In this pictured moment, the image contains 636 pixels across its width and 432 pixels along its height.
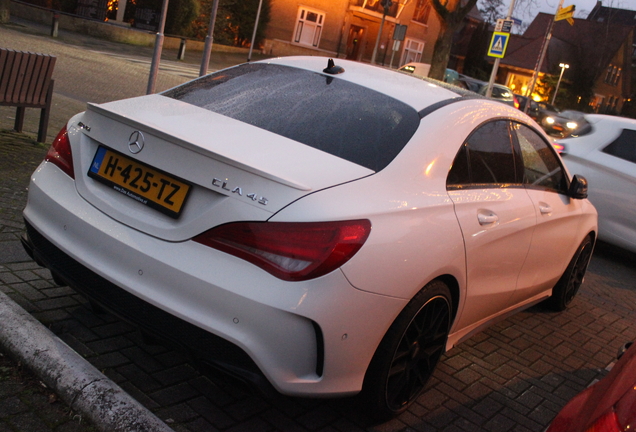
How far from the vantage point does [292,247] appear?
8.81 ft

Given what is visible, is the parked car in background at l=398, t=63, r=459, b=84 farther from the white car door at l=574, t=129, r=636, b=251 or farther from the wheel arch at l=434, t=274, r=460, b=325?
the wheel arch at l=434, t=274, r=460, b=325

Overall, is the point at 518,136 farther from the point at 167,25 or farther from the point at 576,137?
the point at 167,25

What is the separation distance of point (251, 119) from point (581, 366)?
2.96m

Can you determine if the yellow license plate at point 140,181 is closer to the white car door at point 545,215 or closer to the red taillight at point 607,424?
the red taillight at point 607,424

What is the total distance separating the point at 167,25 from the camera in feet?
110

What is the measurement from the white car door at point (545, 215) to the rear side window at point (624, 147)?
370 centimetres

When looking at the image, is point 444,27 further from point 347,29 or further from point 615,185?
point 347,29

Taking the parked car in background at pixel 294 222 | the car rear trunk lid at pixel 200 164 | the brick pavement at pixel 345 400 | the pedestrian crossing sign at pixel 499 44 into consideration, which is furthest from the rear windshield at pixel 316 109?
the pedestrian crossing sign at pixel 499 44

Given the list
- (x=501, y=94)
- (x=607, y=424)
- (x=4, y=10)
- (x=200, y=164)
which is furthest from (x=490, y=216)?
(x=4, y=10)

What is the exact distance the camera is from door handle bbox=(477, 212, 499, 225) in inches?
A: 143

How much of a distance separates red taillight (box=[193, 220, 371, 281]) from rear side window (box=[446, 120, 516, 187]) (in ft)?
3.32

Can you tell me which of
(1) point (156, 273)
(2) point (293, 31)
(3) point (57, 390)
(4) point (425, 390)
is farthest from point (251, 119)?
(2) point (293, 31)

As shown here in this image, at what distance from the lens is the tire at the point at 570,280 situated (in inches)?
221

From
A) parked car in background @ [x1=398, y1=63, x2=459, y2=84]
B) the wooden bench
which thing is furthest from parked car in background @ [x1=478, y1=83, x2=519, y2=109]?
the wooden bench
